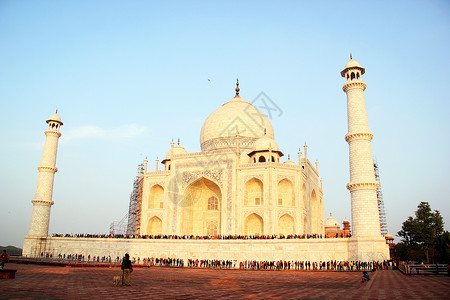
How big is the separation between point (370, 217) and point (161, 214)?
15.2 m

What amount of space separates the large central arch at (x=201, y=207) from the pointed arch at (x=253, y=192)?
2.48 m

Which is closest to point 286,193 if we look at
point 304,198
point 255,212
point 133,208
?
point 304,198

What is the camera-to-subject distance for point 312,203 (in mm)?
31094

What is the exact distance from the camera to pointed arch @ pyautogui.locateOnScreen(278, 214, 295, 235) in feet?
86.8

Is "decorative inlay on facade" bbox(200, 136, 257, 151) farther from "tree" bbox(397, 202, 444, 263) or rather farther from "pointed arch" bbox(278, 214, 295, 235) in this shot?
"tree" bbox(397, 202, 444, 263)

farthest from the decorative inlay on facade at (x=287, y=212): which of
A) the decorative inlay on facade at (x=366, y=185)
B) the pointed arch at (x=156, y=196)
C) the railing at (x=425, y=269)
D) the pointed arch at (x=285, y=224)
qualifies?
the railing at (x=425, y=269)

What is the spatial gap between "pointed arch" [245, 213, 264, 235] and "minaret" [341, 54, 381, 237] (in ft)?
26.4

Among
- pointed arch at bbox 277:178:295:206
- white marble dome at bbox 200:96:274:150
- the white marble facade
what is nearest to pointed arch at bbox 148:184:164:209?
the white marble facade

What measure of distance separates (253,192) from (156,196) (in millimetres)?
7787

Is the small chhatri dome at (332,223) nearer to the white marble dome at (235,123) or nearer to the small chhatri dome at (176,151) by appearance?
the white marble dome at (235,123)

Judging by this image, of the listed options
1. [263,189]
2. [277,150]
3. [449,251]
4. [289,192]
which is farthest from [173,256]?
[449,251]

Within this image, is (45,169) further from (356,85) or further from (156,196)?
(356,85)

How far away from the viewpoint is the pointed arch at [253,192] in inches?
1082

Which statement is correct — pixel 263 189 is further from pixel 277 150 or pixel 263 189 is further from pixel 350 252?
pixel 350 252
